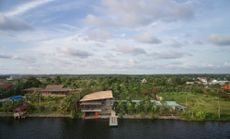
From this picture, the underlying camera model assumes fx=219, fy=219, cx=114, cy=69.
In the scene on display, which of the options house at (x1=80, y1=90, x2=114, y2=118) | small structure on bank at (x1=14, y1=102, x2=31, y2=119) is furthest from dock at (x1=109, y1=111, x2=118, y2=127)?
small structure on bank at (x1=14, y1=102, x2=31, y2=119)

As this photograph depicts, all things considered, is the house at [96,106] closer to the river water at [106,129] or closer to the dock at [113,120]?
the dock at [113,120]

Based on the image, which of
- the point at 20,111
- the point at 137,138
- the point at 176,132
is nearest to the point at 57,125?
the point at 20,111

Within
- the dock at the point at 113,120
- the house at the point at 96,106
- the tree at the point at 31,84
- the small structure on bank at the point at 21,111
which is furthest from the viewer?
the tree at the point at 31,84

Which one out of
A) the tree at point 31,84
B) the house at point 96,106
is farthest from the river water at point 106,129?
the tree at point 31,84

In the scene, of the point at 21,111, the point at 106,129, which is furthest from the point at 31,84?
the point at 106,129

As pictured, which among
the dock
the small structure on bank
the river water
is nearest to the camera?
the river water

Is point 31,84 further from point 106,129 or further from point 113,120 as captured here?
point 106,129

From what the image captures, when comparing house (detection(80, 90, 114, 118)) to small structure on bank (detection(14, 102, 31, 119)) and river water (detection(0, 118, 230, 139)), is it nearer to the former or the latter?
river water (detection(0, 118, 230, 139))

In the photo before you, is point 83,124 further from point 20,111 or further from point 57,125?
point 20,111
